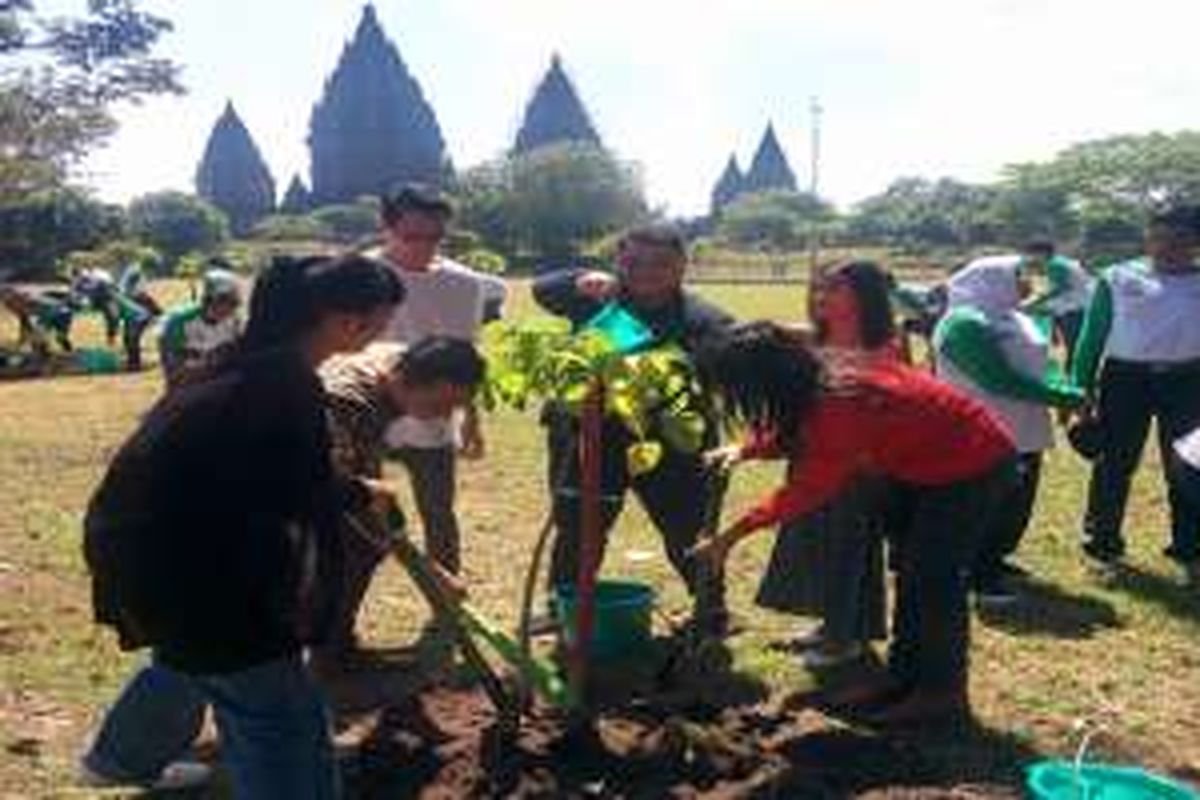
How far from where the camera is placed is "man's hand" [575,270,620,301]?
24.5 ft

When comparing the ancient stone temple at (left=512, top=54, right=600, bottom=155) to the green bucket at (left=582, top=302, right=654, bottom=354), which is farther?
the ancient stone temple at (left=512, top=54, right=600, bottom=155)

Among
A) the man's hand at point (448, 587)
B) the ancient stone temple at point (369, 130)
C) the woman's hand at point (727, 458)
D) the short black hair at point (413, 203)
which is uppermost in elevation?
the ancient stone temple at point (369, 130)

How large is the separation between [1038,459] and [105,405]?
1211 centimetres

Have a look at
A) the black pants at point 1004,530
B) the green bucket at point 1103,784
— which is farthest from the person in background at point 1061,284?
the green bucket at point 1103,784

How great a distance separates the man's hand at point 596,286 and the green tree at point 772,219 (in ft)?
288

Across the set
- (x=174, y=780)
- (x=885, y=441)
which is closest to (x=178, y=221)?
(x=174, y=780)

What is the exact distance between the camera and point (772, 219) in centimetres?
10456

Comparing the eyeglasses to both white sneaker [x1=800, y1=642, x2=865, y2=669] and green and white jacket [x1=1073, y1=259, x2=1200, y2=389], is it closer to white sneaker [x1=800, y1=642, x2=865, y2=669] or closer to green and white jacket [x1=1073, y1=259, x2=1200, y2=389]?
white sneaker [x1=800, y1=642, x2=865, y2=669]

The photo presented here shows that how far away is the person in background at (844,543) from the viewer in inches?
265

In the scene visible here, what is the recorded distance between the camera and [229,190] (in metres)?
97.1

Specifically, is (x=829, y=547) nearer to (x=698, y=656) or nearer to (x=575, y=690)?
(x=698, y=656)

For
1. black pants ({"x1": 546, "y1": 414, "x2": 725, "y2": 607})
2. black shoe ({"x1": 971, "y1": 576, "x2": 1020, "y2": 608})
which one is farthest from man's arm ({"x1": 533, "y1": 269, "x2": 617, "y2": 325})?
black shoe ({"x1": 971, "y1": 576, "x2": 1020, "y2": 608})

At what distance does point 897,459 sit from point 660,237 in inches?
61.0

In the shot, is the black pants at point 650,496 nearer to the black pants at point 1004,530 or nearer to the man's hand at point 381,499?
the black pants at point 1004,530
